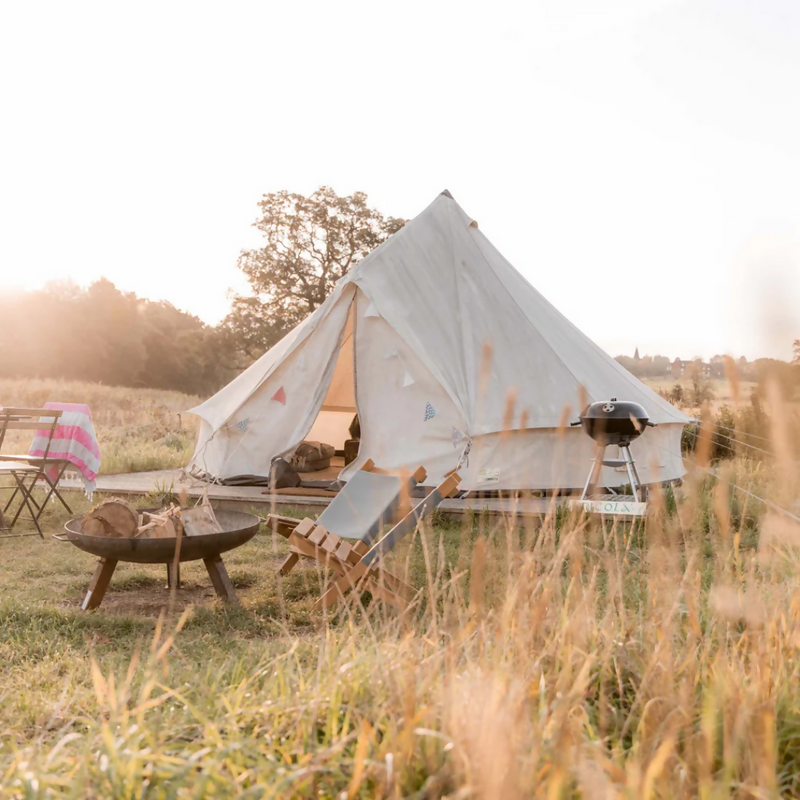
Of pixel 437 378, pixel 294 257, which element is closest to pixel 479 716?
pixel 437 378

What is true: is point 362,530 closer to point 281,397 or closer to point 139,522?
point 139,522

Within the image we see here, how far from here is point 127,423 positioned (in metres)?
12.2

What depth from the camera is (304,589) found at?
13.1 ft

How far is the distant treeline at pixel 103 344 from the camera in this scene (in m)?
23.5

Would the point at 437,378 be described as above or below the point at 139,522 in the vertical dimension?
above

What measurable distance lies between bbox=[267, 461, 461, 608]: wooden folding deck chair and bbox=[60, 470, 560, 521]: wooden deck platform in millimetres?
1317

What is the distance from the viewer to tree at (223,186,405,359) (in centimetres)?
2134

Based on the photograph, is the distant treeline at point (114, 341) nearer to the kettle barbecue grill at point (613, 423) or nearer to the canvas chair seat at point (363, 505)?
the kettle barbecue grill at point (613, 423)

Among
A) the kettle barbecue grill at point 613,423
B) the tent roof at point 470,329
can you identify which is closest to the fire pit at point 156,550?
the kettle barbecue grill at point 613,423

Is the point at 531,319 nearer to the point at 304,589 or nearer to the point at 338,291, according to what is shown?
the point at 338,291

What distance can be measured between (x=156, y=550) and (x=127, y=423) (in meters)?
9.44

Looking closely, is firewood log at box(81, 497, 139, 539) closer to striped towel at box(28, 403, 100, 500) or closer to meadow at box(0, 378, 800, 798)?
meadow at box(0, 378, 800, 798)

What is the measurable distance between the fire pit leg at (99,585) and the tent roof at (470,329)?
3019 millimetres

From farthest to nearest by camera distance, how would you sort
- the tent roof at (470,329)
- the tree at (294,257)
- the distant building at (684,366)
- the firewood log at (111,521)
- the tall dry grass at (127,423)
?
the tree at (294,257) < the tall dry grass at (127,423) < the tent roof at (470,329) < the firewood log at (111,521) < the distant building at (684,366)
